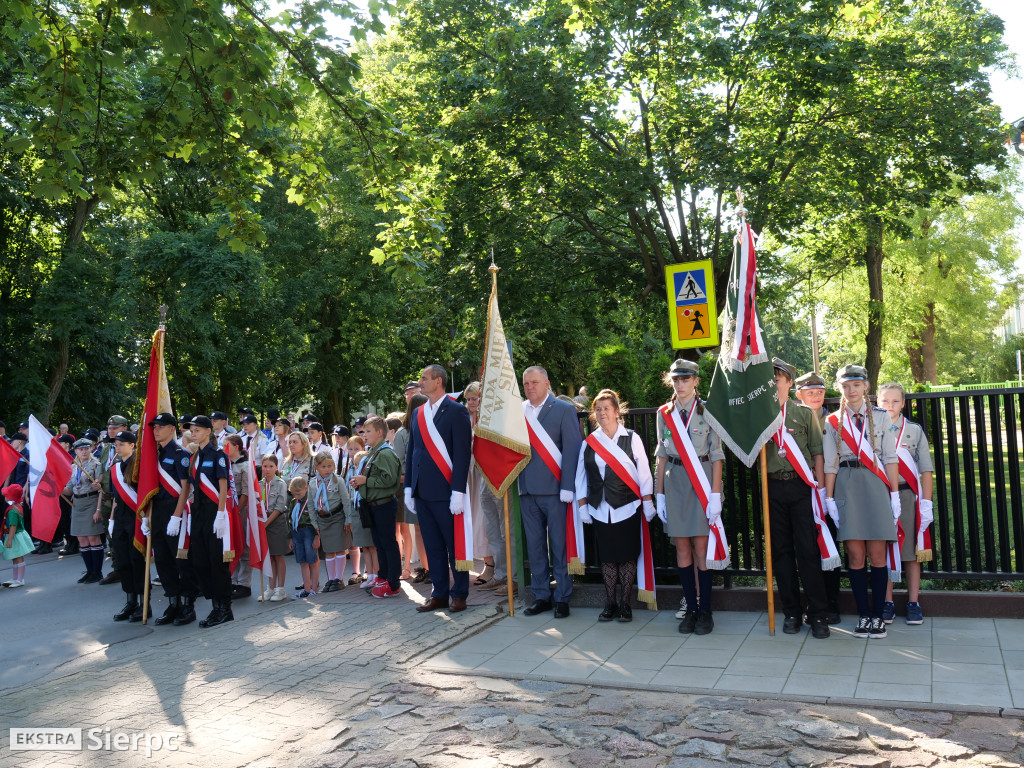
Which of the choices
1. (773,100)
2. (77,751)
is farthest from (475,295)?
(77,751)

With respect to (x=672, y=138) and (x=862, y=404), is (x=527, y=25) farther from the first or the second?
(x=862, y=404)

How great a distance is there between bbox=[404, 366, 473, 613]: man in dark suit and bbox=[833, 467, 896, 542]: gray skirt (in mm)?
3262

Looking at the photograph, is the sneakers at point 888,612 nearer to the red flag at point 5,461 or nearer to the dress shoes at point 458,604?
the dress shoes at point 458,604

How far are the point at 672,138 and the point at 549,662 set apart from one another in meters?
11.0

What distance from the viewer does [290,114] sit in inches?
320

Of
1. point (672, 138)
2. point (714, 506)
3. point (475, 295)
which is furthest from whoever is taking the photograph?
point (475, 295)

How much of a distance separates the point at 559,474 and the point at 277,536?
3656 millimetres

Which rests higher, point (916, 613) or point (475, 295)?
point (475, 295)

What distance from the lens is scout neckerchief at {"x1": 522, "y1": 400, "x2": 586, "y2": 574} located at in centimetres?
763

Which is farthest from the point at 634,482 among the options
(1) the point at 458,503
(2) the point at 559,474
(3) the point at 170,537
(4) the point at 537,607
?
(3) the point at 170,537

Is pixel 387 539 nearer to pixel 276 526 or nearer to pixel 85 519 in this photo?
pixel 276 526

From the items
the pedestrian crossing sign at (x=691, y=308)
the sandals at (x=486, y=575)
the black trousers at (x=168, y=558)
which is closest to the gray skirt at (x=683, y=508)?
the sandals at (x=486, y=575)

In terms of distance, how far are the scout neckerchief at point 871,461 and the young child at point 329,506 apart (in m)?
5.33

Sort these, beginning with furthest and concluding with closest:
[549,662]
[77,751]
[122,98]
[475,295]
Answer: [475,295] → [122,98] → [549,662] → [77,751]
